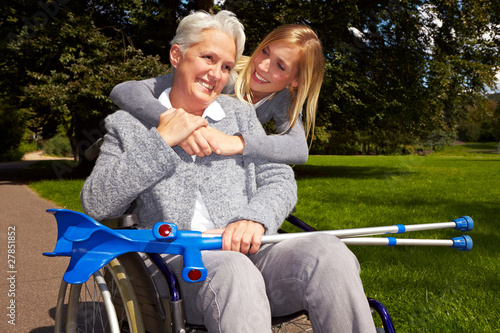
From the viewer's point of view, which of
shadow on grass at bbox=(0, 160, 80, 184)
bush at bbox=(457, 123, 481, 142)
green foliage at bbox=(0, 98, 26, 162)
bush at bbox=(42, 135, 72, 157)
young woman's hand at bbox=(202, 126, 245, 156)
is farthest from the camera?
bush at bbox=(457, 123, 481, 142)

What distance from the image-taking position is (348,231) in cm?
175

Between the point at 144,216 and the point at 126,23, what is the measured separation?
14.0 meters

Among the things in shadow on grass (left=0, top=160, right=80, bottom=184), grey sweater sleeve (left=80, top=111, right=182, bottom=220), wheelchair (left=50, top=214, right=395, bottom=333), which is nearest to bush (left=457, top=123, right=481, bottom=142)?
shadow on grass (left=0, top=160, right=80, bottom=184)

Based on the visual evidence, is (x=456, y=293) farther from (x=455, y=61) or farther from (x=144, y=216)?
(x=455, y=61)

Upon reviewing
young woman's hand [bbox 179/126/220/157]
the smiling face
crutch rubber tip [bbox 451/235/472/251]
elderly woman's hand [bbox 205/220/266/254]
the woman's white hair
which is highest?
the woman's white hair

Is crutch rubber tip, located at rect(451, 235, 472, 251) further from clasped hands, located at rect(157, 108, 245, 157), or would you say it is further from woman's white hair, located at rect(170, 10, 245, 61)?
woman's white hair, located at rect(170, 10, 245, 61)

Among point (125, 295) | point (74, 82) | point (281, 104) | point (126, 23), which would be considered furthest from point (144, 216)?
point (126, 23)

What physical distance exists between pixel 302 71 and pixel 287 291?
52.5 inches

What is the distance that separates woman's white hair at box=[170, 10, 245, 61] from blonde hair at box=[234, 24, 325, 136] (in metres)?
0.41

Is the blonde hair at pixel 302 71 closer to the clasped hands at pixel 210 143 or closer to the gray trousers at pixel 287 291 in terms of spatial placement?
the clasped hands at pixel 210 143

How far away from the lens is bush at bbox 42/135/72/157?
153 feet

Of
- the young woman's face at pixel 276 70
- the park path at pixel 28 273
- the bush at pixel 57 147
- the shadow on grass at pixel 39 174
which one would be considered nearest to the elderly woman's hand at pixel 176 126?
the young woman's face at pixel 276 70

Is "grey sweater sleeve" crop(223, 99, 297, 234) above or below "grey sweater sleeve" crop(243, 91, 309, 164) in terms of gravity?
below

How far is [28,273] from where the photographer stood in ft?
13.4
